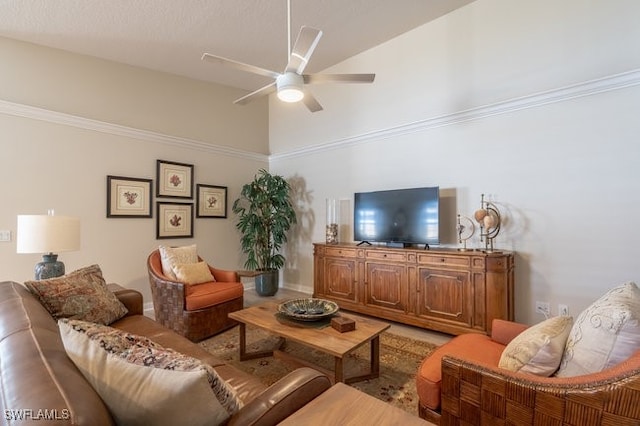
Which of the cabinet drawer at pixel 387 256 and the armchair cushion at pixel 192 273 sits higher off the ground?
the cabinet drawer at pixel 387 256

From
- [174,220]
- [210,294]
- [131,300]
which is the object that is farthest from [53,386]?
[174,220]

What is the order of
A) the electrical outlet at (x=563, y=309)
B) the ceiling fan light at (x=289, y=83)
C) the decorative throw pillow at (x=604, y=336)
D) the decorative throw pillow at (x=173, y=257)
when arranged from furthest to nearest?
the decorative throw pillow at (x=173, y=257)
the electrical outlet at (x=563, y=309)
the ceiling fan light at (x=289, y=83)
the decorative throw pillow at (x=604, y=336)

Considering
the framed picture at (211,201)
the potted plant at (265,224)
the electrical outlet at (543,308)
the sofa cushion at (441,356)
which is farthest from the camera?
the potted plant at (265,224)

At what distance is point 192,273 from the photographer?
11.3 feet

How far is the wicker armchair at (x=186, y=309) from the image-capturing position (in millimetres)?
3020

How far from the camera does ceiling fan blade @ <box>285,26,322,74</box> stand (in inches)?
72.8

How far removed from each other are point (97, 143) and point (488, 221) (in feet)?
15.7

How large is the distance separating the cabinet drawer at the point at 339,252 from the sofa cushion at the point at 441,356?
2039 mm

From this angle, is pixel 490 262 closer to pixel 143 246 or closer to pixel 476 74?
pixel 476 74

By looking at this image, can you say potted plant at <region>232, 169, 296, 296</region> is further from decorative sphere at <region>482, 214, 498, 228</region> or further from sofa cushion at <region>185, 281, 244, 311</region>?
decorative sphere at <region>482, 214, 498, 228</region>

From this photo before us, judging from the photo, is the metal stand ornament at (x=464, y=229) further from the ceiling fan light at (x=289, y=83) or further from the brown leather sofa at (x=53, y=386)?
the brown leather sofa at (x=53, y=386)

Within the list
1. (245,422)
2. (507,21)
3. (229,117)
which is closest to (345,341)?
(245,422)

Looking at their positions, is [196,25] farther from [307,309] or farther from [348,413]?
[348,413]

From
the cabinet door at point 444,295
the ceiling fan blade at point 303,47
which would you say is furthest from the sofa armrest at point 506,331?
the ceiling fan blade at point 303,47
